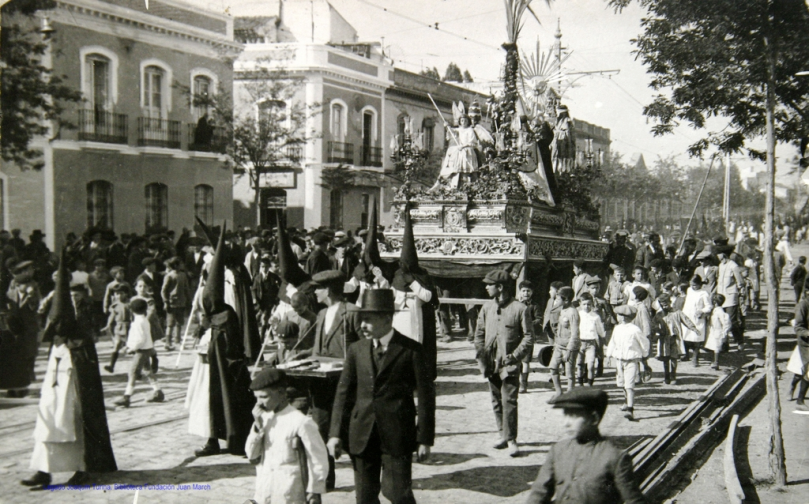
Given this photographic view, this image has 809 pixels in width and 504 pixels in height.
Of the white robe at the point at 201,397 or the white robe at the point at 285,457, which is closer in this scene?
the white robe at the point at 285,457

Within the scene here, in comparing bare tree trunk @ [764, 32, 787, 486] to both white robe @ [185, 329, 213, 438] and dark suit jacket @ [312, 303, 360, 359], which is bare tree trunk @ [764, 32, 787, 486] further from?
white robe @ [185, 329, 213, 438]

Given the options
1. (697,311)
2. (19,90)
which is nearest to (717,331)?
(697,311)

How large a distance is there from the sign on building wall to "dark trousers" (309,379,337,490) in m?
16.5

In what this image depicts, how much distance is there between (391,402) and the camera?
4387 mm

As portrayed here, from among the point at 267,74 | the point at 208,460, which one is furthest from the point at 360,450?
the point at 267,74

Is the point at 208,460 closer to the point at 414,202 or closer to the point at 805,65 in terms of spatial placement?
the point at 805,65

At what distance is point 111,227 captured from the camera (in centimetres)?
1498

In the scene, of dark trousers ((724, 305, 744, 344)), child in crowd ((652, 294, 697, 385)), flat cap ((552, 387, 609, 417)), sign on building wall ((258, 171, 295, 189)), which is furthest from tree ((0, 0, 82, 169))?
sign on building wall ((258, 171, 295, 189))

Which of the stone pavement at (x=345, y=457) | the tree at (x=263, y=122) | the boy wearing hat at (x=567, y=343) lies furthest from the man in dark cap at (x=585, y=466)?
the tree at (x=263, y=122)

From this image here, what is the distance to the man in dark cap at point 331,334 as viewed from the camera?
5.41 meters

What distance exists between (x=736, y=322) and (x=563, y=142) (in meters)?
5.39

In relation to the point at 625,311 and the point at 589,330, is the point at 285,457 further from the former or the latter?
the point at 589,330

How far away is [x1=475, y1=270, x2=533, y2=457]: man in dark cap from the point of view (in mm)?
6422

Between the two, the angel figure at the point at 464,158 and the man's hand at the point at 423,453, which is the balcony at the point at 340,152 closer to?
the angel figure at the point at 464,158
